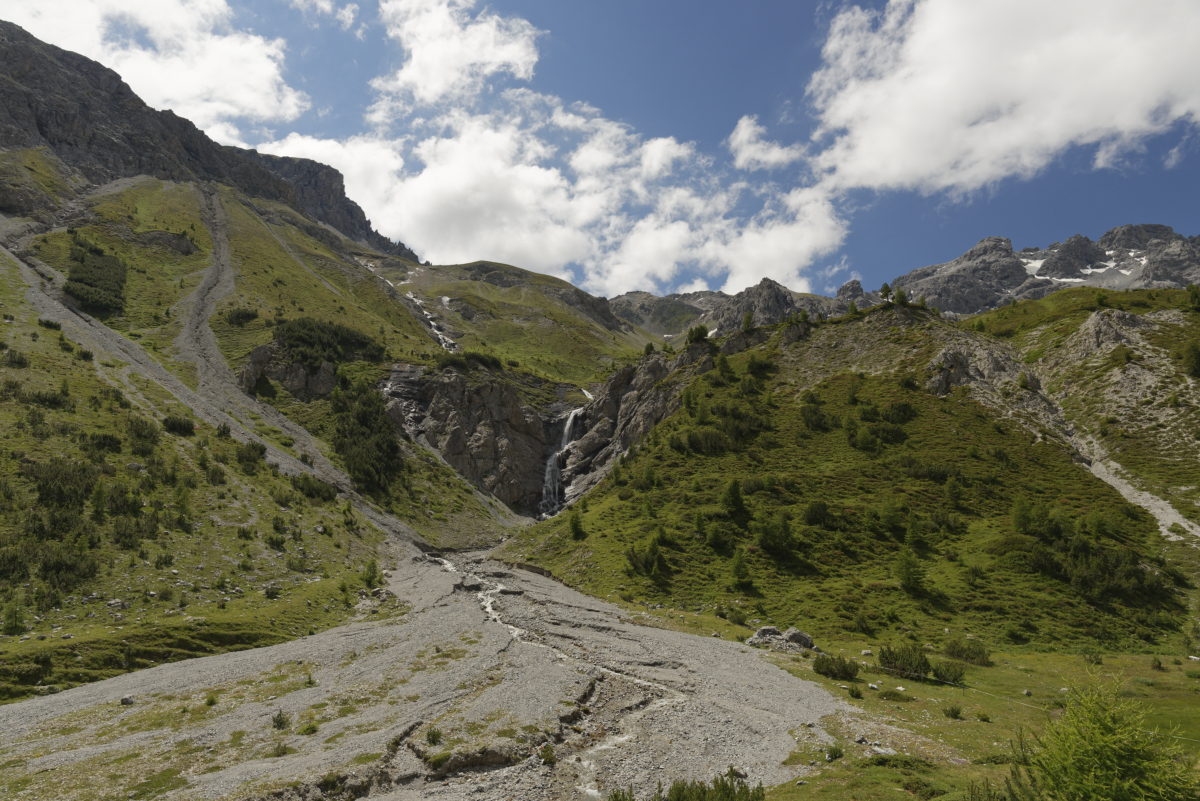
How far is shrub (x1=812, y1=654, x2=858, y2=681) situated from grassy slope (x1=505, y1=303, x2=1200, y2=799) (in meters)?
1.04

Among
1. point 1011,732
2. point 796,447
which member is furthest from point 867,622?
point 796,447

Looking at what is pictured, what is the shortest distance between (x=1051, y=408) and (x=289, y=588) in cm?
9199

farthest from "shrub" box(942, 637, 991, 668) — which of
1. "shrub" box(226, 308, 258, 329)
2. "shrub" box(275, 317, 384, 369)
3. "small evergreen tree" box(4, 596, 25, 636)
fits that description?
"shrub" box(226, 308, 258, 329)

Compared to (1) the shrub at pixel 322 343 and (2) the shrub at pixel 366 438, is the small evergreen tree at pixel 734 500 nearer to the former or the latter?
(2) the shrub at pixel 366 438

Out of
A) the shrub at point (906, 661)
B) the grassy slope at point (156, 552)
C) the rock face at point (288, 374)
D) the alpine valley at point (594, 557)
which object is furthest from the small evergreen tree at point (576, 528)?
the rock face at point (288, 374)

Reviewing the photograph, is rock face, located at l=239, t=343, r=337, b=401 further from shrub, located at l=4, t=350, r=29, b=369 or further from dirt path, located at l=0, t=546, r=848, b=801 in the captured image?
dirt path, located at l=0, t=546, r=848, b=801

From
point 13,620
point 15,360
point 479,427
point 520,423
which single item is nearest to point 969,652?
point 13,620

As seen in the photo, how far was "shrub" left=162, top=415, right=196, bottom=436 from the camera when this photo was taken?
63.0 metres

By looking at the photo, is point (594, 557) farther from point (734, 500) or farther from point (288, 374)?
point (288, 374)

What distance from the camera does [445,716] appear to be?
907 inches

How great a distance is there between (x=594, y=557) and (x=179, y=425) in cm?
5650

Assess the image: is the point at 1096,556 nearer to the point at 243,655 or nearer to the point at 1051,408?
the point at 1051,408

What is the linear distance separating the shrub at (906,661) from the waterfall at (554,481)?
73566 millimetres

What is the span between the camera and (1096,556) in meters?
38.7
